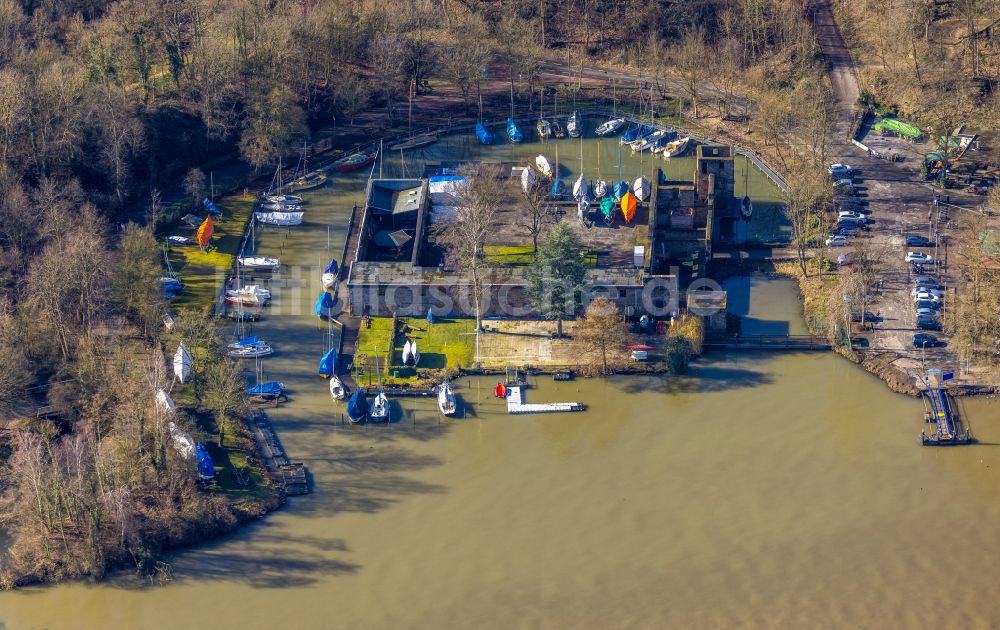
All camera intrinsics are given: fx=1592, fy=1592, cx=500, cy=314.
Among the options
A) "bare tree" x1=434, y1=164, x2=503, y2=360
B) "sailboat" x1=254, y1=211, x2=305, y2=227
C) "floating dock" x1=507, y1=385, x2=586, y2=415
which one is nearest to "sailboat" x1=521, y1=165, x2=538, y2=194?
"bare tree" x1=434, y1=164, x2=503, y2=360

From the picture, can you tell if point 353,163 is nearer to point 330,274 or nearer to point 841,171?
point 330,274

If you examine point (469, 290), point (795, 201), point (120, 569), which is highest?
point (795, 201)

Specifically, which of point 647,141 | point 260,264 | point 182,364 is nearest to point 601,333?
point 182,364

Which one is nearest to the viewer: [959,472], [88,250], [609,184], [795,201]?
[959,472]

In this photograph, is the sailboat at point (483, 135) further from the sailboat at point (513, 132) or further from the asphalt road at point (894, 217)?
the asphalt road at point (894, 217)

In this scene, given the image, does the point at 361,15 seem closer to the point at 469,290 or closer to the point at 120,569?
the point at 469,290

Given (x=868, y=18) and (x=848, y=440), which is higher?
(x=868, y=18)

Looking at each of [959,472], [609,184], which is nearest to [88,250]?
[609,184]
